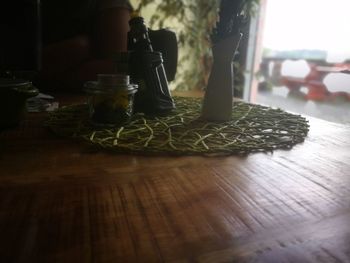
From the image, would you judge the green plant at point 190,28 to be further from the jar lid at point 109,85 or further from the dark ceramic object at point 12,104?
the dark ceramic object at point 12,104

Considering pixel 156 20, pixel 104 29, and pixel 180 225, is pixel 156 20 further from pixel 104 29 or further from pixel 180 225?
pixel 180 225

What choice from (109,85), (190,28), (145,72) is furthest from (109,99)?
(190,28)

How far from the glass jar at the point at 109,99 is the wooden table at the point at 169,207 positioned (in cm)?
13

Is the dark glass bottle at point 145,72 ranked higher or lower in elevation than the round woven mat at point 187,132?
higher

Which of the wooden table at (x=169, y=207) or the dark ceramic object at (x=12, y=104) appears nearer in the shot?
the wooden table at (x=169, y=207)

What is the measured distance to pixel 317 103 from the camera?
207cm

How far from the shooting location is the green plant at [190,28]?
88.1 inches

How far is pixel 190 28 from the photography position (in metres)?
2.38

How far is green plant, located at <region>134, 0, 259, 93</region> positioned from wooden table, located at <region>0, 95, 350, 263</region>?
1762mm

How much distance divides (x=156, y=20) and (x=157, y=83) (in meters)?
1.44

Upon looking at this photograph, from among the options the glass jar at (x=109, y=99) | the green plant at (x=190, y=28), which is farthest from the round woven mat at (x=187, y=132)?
the green plant at (x=190, y=28)

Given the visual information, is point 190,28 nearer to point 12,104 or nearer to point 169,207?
point 12,104

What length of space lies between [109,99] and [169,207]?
0.41 meters

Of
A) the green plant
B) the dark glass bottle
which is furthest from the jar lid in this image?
the green plant
